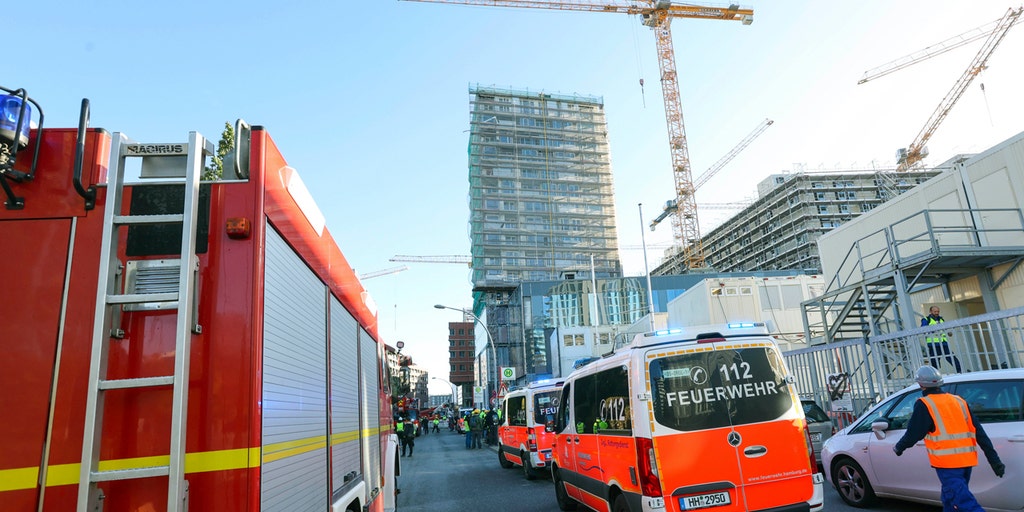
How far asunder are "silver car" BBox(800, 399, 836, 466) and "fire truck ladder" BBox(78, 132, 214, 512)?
1117 centimetres

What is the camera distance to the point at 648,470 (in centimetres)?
523

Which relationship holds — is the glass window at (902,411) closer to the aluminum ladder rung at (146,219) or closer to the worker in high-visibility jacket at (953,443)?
the worker in high-visibility jacket at (953,443)

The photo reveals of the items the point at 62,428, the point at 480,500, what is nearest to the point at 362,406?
the point at 62,428

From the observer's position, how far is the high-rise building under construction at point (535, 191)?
267 ft

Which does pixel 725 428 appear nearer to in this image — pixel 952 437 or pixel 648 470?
pixel 648 470

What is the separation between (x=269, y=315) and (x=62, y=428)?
1008 mm

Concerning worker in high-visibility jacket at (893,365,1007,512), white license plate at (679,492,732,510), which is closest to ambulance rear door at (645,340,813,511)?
white license plate at (679,492,732,510)

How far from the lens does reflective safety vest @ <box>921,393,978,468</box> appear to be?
16.6 feet

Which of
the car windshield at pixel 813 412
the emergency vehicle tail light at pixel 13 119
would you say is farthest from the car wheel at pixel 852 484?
the emergency vehicle tail light at pixel 13 119

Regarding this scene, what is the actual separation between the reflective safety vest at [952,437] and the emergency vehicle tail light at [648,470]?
98.3 inches

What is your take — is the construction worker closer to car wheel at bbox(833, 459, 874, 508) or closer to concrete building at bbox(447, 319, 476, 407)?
car wheel at bbox(833, 459, 874, 508)

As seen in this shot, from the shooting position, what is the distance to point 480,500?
1027 centimetres

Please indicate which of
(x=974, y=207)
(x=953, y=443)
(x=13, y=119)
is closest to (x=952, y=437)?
(x=953, y=443)

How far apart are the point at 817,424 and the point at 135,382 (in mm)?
11718
